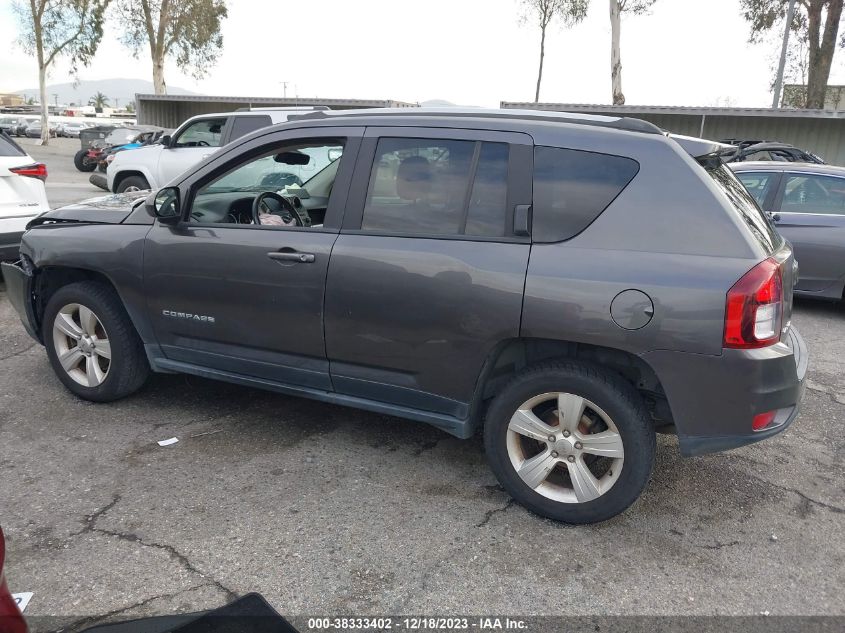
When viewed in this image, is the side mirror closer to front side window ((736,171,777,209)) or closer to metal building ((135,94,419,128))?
front side window ((736,171,777,209))

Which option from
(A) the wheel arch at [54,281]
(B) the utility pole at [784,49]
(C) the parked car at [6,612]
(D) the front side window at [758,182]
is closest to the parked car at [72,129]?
(B) the utility pole at [784,49]

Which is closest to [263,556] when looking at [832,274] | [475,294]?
[475,294]

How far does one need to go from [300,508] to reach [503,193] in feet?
5.85

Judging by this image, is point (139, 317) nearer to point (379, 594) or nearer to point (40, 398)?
point (40, 398)

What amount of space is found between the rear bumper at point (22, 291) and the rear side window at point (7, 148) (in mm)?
2760

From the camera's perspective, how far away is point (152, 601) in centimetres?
260

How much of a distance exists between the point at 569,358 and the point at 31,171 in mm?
6126

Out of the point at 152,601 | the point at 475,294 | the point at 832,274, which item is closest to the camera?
the point at 152,601

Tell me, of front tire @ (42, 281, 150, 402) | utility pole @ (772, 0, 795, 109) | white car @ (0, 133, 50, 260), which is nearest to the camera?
front tire @ (42, 281, 150, 402)

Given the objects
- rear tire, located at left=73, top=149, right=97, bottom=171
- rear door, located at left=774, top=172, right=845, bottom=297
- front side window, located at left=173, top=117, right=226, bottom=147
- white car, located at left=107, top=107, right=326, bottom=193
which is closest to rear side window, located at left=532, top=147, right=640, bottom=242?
rear door, located at left=774, top=172, right=845, bottom=297

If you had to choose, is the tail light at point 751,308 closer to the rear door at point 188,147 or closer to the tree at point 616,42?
the rear door at point 188,147

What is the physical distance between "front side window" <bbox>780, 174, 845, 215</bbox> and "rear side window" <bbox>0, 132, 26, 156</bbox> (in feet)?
26.2

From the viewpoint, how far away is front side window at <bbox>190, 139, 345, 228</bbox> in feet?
12.5

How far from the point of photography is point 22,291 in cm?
454
